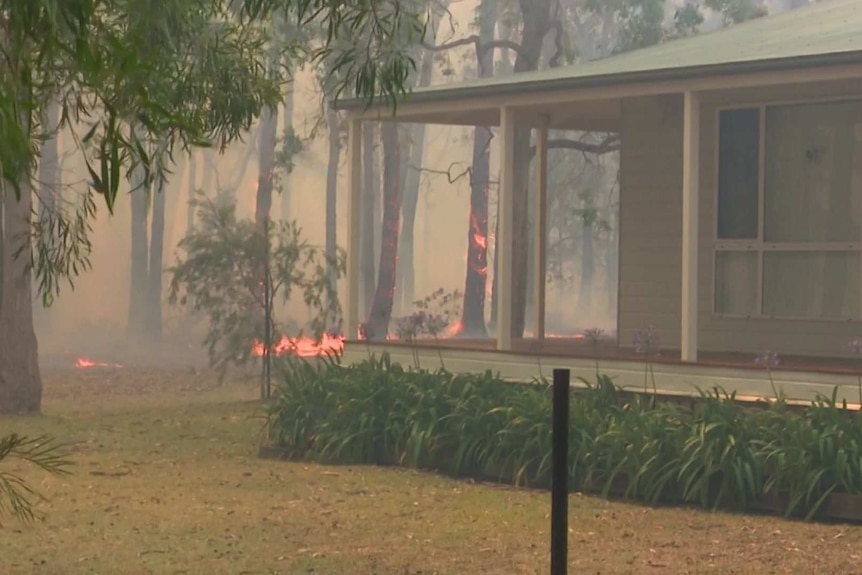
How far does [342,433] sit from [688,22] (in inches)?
788

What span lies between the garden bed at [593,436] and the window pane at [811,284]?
2.19m

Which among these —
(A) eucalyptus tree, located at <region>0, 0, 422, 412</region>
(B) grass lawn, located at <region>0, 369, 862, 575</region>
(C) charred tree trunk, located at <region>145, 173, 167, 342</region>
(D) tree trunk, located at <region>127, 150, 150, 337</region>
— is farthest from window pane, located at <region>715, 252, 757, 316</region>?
(D) tree trunk, located at <region>127, 150, 150, 337</region>

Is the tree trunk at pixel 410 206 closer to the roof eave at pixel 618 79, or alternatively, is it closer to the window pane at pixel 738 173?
the roof eave at pixel 618 79

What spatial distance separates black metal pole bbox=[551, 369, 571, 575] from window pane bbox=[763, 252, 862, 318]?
9.83 meters

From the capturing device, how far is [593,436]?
12.8 metres

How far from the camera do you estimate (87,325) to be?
59.7 meters

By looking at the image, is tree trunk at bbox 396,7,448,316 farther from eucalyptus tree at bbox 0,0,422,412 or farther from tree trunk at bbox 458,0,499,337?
eucalyptus tree at bbox 0,0,422,412

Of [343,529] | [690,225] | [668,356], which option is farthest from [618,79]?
[343,529]

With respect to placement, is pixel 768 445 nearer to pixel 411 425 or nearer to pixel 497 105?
pixel 411 425

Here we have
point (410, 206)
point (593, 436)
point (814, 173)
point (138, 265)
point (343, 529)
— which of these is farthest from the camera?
point (410, 206)

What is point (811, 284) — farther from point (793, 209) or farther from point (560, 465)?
point (560, 465)

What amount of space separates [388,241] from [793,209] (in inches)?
934

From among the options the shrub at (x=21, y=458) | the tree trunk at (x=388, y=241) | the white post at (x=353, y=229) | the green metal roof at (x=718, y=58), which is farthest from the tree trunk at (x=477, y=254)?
the shrub at (x=21, y=458)

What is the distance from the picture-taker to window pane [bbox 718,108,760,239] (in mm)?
14906
